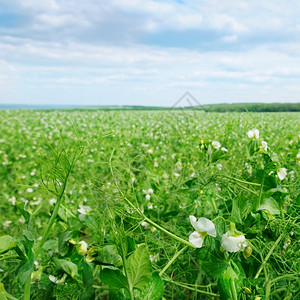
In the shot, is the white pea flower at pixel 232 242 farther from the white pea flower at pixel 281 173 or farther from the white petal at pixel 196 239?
the white pea flower at pixel 281 173

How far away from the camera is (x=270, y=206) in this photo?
0.74m

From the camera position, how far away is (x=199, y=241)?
58 cm

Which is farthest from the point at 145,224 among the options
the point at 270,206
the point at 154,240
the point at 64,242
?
the point at 270,206

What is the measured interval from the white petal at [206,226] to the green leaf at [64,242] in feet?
1.10

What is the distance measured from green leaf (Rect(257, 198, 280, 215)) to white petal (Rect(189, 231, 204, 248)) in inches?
8.0

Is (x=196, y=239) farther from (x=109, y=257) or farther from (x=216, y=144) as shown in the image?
(x=216, y=144)

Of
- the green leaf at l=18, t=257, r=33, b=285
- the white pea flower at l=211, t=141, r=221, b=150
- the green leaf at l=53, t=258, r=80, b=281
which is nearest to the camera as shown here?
the green leaf at l=18, t=257, r=33, b=285

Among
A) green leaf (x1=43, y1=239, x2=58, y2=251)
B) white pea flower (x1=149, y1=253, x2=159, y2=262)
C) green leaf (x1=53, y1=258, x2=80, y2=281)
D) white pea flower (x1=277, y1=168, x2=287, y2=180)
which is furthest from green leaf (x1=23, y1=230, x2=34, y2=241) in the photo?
white pea flower (x1=277, y1=168, x2=287, y2=180)

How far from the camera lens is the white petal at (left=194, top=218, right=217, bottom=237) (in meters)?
0.58

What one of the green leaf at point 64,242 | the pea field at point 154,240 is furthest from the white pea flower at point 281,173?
the green leaf at point 64,242

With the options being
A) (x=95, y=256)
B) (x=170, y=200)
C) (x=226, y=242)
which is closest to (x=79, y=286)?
(x=95, y=256)

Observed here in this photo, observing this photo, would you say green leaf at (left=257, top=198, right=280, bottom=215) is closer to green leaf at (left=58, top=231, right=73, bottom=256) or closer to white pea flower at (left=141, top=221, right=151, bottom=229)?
white pea flower at (left=141, top=221, right=151, bottom=229)

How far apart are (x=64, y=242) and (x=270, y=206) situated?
49cm

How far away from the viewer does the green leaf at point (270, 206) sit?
729mm
